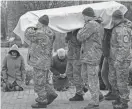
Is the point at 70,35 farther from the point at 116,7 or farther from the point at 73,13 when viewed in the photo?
the point at 116,7

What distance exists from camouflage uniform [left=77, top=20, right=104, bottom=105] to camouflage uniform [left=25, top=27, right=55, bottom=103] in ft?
2.28

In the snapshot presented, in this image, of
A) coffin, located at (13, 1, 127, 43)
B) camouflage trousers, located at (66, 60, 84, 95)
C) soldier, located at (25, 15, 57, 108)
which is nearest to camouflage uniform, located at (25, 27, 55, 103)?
soldier, located at (25, 15, 57, 108)

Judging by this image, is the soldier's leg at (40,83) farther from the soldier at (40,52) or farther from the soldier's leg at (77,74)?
the soldier's leg at (77,74)

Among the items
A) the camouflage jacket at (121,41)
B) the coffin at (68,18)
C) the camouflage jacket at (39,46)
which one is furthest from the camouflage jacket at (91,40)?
the camouflage jacket at (39,46)

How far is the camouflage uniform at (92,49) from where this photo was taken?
254 inches

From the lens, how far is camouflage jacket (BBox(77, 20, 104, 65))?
21.2 ft

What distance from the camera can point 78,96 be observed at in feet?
25.1

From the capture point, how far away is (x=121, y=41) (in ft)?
21.4

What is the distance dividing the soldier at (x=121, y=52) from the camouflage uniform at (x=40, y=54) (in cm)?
Answer: 129

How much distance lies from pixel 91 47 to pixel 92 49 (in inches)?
1.7

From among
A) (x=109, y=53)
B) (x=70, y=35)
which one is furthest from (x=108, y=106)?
(x=70, y=35)

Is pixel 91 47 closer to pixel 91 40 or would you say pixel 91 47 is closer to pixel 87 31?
pixel 91 40

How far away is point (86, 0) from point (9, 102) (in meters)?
5.03

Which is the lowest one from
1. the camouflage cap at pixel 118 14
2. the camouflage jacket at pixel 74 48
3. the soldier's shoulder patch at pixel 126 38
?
the camouflage jacket at pixel 74 48
